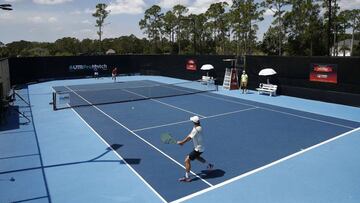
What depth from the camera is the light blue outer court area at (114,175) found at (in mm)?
8523

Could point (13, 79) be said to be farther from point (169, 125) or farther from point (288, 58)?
point (288, 58)

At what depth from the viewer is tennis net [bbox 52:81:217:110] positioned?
848 inches

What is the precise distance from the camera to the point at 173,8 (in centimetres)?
6241

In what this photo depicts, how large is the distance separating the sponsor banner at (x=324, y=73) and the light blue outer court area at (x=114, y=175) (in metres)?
8.04

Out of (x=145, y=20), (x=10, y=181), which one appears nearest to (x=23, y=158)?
(x=10, y=181)

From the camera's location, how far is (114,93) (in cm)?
2711

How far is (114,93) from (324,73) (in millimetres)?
16319

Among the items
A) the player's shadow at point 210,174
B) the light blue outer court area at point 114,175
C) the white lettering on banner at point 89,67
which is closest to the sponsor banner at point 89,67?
the white lettering on banner at point 89,67

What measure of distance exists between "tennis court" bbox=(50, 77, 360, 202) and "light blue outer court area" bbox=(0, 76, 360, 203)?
0.49 metres

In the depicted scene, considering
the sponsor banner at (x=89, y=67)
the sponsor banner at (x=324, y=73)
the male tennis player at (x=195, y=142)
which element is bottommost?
the male tennis player at (x=195, y=142)

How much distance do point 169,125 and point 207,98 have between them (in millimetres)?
8493

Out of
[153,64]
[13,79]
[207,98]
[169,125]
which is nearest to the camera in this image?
[169,125]

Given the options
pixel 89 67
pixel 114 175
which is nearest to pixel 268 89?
pixel 114 175

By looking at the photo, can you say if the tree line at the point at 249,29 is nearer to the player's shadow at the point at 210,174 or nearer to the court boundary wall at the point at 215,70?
the court boundary wall at the point at 215,70
